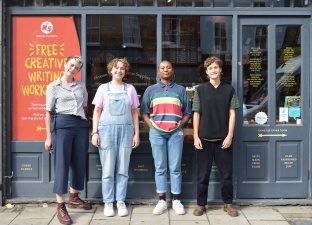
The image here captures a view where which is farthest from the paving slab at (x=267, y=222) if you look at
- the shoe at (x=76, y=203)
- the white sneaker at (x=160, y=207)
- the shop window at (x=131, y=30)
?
the shop window at (x=131, y=30)

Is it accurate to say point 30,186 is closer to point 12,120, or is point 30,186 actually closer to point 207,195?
point 12,120

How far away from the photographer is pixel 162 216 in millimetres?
5820

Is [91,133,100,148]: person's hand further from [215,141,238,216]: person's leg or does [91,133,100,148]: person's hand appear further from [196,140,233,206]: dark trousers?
[215,141,238,216]: person's leg

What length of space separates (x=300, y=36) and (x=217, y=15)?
3.75ft

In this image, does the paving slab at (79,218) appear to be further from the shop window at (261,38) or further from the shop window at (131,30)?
the shop window at (261,38)

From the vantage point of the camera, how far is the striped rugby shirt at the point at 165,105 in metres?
5.80

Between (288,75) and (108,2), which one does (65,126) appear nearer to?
(108,2)

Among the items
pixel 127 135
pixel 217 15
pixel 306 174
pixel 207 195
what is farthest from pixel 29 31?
pixel 306 174

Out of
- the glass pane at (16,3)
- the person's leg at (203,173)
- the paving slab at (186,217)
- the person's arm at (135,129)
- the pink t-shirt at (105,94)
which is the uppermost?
the glass pane at (16,3)

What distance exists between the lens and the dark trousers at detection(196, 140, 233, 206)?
580 centimetres

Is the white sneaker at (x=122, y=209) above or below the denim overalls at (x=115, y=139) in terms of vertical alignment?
below

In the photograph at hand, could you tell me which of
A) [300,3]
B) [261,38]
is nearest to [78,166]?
[261,38]

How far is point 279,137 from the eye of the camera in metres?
6.36

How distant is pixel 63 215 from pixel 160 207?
117 cm
